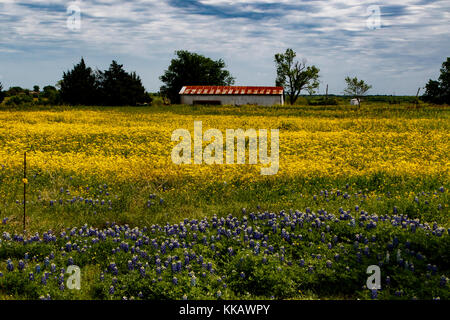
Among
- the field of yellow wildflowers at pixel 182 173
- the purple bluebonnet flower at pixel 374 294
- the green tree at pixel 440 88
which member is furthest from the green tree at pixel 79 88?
the green tree at pixel 440 88

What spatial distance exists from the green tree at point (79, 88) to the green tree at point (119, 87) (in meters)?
1.45

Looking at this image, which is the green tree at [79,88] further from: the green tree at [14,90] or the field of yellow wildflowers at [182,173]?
the field of yellow wildflowers at [182,173]

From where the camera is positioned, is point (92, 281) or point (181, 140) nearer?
point (92, 281)

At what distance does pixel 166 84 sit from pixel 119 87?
39066mm

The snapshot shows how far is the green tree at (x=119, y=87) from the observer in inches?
2153

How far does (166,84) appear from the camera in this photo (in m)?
93.0

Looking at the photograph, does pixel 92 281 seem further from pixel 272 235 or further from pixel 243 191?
pixel 243 191

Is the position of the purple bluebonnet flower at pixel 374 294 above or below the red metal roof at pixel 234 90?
below

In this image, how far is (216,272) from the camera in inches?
260

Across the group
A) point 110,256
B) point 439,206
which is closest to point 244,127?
point 439,206

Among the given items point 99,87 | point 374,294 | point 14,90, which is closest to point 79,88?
point 99,87

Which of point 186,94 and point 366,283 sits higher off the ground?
point 186,94

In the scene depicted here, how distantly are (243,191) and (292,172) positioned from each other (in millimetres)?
2418
